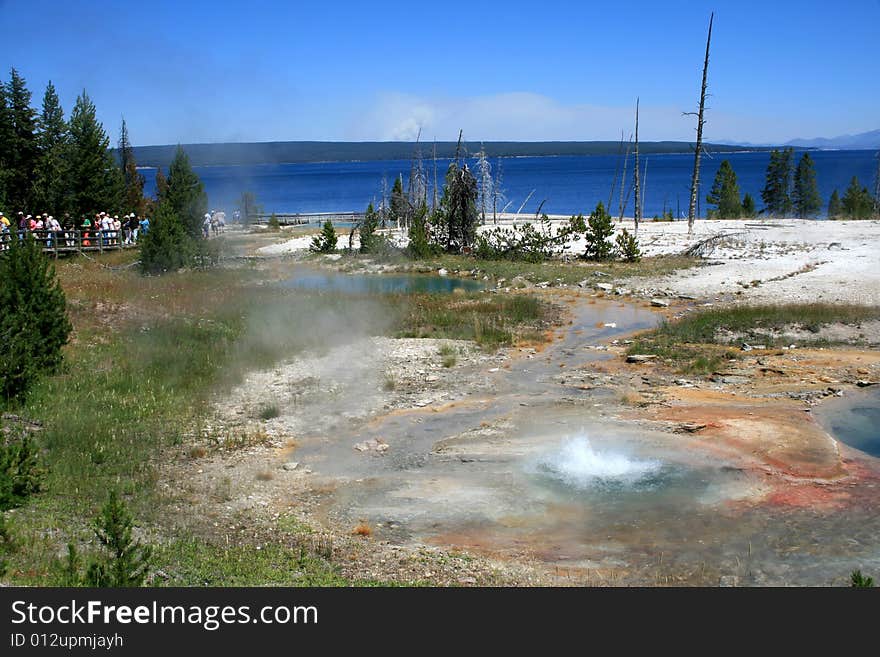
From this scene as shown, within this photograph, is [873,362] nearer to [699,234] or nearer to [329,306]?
[329,306]

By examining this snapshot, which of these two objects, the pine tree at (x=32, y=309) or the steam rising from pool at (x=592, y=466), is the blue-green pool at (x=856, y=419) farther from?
the pine tree at (x=32, y=309)

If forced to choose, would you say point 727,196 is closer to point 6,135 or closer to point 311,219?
point 311,219

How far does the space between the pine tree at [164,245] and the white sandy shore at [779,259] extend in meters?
8.89

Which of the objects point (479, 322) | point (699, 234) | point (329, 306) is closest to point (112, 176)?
point (329, 306)

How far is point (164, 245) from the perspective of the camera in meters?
28.1

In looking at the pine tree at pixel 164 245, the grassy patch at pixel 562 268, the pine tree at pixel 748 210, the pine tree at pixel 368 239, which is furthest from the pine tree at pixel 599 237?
the pine tree at pixel 748 210

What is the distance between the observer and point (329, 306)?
76.4 feet

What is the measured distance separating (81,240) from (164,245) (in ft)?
18.2

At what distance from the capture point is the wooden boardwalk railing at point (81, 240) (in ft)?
99.6

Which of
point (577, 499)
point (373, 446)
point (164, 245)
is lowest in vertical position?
Answer: point (373, 446)

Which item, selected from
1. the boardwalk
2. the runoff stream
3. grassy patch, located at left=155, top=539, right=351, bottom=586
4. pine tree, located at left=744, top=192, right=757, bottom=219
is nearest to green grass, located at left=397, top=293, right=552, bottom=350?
the runoff stream

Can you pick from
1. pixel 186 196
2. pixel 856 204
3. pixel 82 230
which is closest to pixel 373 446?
pixel 186 196

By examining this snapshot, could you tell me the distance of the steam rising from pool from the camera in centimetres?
1075
